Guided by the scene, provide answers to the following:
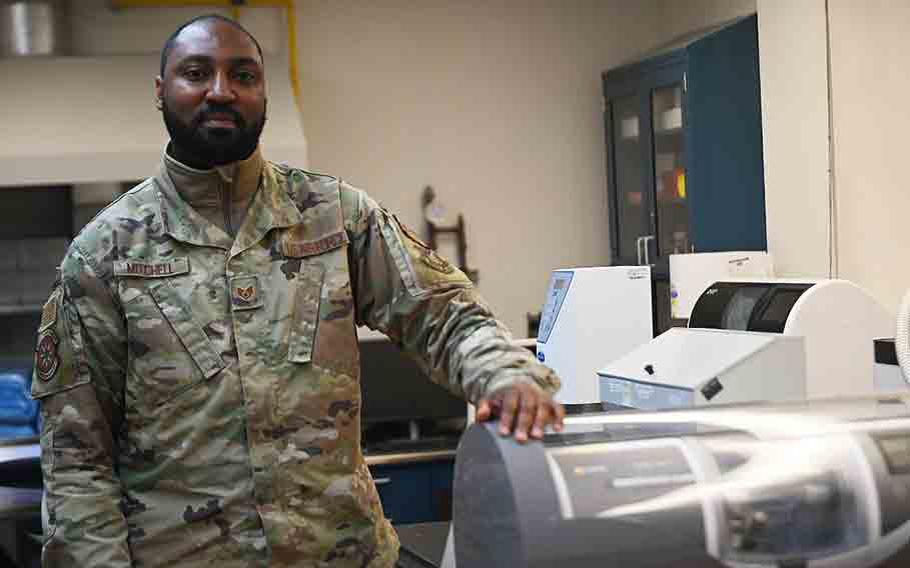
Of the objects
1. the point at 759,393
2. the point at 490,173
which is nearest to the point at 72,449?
the point at 759,393

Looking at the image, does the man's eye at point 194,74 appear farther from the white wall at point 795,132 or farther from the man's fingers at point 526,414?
the white wall at point 795,132

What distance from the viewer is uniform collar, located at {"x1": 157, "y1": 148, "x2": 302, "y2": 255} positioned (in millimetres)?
1835

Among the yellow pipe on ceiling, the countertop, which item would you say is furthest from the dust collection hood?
the countertop

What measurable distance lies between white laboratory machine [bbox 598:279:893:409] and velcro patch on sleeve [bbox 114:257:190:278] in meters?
1.11

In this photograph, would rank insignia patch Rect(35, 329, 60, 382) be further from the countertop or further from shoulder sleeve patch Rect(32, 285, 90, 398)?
the countertop

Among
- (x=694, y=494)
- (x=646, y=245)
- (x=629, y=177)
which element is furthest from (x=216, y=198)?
(x=629, y=177)

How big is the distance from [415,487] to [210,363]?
291cm

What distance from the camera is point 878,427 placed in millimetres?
1575

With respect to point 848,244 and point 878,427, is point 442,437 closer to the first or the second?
point 848,244

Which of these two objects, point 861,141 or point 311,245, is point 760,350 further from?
point 861,141

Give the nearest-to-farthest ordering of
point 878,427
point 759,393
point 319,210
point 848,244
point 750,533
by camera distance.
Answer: point 750,533
point 878,427
point 319,210
point 759,393
point 848,244

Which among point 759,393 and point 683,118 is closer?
point 759,393

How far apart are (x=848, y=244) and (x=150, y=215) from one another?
259 cm

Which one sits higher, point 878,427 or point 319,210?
point 319,210
